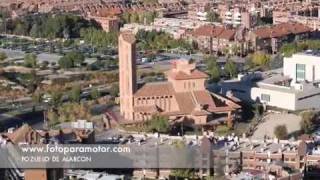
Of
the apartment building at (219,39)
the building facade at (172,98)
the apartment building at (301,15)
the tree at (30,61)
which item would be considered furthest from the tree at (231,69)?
the apartment building at (301,15)

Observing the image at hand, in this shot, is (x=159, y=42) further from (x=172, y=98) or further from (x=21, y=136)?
(x=21, y=136)

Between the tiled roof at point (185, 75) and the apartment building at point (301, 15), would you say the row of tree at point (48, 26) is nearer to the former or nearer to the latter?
the apartment building at point (301, 15)

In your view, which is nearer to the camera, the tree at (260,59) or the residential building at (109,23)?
the tree at (260,59)

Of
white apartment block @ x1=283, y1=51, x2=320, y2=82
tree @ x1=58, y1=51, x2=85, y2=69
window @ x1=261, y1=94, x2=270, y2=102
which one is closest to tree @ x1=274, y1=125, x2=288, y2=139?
window @ x1=261, y1=94, x2=270, y2=102

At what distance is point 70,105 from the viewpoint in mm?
13430

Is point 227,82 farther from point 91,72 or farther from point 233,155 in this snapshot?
point 233,155

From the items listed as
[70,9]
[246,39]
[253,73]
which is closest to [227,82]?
[253,73]

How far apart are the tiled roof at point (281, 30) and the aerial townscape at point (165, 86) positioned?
1.6 inches

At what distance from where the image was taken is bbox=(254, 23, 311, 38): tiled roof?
62.7 feet

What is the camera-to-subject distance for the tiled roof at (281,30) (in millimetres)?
19111

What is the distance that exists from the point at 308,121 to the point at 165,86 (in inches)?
77.2

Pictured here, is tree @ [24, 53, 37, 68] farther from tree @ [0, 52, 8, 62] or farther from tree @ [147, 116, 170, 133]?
tree @ [147, 116, 170, 133]

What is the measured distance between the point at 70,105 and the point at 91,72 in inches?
134

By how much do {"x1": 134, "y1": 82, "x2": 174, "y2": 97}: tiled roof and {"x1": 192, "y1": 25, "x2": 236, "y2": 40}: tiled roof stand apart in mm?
5778
